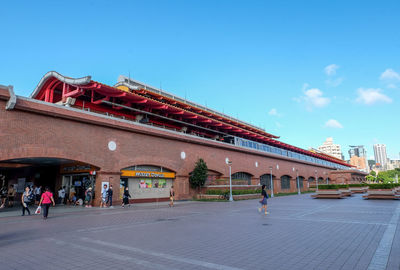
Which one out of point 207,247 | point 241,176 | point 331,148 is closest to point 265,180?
point 241,176

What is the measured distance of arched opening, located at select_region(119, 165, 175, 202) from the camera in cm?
2271

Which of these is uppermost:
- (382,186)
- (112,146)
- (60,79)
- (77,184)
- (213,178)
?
(60,79)

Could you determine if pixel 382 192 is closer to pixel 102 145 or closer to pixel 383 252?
pixel 383 252

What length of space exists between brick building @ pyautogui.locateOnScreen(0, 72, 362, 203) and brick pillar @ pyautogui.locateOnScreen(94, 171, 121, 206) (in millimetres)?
77

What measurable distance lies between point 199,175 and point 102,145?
435 inches

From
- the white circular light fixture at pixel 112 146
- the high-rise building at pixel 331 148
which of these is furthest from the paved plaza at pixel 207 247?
the high-rise building at pixel 331 148

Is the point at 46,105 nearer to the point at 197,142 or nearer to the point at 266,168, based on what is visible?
the point at 197,142

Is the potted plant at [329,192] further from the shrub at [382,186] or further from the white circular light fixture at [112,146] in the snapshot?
the white circular light fixture at [112,146]

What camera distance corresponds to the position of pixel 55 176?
24.8 metres

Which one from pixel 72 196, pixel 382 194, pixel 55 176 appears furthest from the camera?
pixel 55 176

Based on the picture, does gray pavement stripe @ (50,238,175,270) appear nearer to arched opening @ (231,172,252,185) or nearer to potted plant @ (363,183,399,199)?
potted plant @ (363,183,399,199)

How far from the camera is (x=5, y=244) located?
25.4 ft

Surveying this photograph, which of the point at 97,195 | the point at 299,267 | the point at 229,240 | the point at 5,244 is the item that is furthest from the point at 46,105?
the point at 299,267

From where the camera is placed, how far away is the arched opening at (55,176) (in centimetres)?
2111
